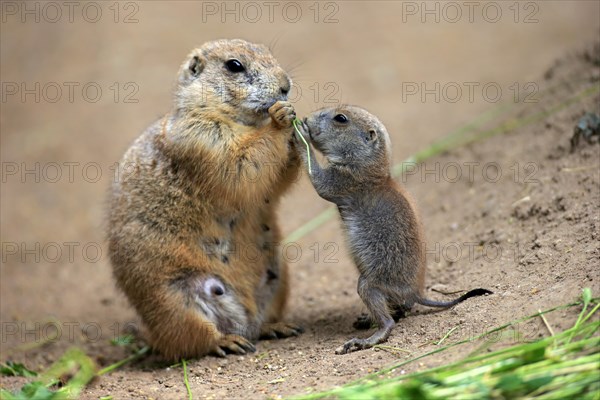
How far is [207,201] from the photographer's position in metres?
6.22

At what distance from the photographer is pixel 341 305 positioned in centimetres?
692

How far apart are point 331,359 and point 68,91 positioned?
9.21 m

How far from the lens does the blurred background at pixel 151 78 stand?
9.77 m

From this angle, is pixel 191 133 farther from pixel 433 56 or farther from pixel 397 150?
pixel 433 56

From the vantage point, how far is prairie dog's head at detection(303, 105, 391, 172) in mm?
5656

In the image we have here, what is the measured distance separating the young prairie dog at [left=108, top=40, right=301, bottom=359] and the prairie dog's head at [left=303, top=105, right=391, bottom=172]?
262 millimetres

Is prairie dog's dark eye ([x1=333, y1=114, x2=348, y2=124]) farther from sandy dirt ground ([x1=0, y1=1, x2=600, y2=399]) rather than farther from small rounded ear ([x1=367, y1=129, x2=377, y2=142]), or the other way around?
sandy dirt ground ([x1=0, y1=1, x2=600, y2=399])

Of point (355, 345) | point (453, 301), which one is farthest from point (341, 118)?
point (355, 345)

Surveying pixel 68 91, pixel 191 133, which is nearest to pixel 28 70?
pixel 68 91

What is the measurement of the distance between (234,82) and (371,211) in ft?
5.36

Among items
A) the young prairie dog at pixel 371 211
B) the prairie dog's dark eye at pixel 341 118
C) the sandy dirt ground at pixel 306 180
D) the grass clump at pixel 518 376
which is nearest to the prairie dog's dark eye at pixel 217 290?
the sandy dirt ground at pixel 306 180

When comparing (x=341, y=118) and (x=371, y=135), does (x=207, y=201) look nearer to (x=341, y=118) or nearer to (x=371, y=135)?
(x=341, y=118)

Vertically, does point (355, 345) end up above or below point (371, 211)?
below

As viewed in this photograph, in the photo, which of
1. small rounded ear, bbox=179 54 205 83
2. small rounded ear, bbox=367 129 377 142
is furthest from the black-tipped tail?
small rounded ear, bbox=179 54 205 83
